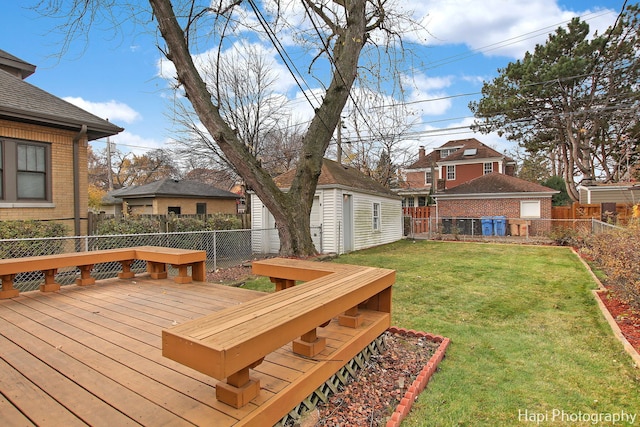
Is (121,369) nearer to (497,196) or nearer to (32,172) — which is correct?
(32,172)

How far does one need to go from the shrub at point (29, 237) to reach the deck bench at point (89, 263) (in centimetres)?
275

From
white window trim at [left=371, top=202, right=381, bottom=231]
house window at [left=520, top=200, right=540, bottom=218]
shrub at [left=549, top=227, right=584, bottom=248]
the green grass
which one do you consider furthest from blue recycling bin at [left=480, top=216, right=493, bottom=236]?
the green grass

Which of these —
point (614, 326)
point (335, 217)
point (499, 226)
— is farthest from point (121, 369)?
point (499, 226)

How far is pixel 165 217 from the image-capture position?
1002 centimetres

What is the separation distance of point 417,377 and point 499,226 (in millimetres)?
19695

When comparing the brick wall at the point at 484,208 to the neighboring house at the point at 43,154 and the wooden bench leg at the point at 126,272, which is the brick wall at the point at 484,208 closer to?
the neighboring house at the point at 43,154

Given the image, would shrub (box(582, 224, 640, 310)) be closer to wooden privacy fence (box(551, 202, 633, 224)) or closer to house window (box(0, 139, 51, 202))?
wooden privacy fence (box(551, 202, 633, 224))

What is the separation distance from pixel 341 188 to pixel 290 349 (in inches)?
389

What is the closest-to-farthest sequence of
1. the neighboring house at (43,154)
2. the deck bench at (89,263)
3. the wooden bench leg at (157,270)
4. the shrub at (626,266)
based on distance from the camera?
1. the deck bench at (89,263)
2. the shrub at (626,266)
3. the wooden bench leg at (157,270)
4. the neighboring house at (43,154)

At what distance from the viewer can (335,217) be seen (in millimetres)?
12203

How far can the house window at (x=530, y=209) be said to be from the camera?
2016 cm

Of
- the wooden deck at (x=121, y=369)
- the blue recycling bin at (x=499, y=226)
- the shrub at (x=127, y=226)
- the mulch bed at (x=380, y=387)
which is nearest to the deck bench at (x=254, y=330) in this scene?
the wooden deck at (x=121, y=369)

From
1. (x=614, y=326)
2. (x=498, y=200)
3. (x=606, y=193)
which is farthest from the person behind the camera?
(x=498, y=200)

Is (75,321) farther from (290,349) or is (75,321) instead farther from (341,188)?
(341,188)
